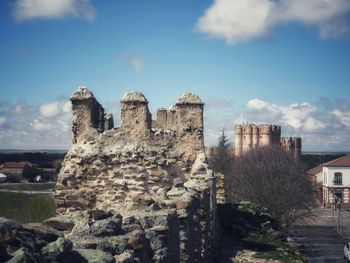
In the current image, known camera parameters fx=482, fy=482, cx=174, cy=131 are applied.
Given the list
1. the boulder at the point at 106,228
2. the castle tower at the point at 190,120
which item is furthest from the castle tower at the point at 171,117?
the boulder at the point at 106,228

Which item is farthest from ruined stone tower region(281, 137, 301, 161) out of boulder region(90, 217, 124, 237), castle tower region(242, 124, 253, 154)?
boulder region(90, 217, 124, 237)

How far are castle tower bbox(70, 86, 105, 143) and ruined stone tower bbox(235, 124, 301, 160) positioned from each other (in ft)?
216

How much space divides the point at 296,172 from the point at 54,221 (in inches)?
1226

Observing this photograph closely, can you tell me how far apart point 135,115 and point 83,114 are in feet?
4.59

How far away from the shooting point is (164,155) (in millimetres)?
13000

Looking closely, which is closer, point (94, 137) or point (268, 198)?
point (94, 137)

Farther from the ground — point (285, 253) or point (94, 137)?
point (94, 137)

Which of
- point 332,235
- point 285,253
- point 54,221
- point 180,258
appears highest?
point 54,221

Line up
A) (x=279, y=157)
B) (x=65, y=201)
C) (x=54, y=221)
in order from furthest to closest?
1. (x=279, y=157)
2. (x=65, y=201)
3. (x=54, y=221)

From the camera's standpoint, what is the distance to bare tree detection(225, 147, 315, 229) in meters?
29.2

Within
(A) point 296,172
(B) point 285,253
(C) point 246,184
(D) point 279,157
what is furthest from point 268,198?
(B) point 285,253

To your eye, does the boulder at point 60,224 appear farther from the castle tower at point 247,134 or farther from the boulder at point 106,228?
the castle tower at point 247,134

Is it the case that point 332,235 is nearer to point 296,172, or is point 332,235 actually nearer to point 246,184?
point 296,172

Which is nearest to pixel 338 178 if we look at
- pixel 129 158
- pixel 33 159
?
pixel 33 159
